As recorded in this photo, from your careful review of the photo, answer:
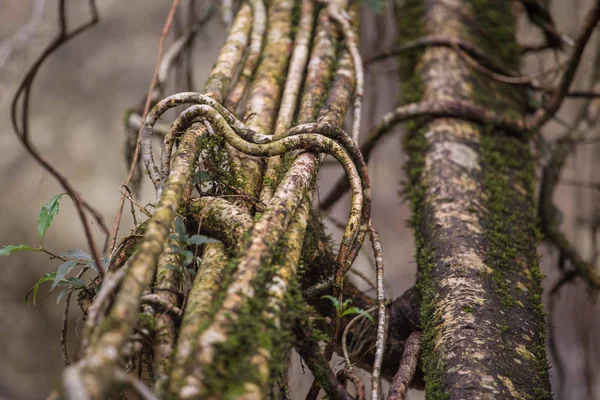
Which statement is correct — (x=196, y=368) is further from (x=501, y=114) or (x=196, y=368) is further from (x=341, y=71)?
(x=501, y=114)

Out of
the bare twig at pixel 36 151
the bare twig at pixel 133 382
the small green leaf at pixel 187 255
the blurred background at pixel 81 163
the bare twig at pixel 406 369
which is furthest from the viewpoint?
the blurred background at pixel 81 163

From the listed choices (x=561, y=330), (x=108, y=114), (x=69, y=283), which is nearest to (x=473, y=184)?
(x=69, y=283)

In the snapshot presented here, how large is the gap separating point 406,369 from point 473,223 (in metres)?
0.57

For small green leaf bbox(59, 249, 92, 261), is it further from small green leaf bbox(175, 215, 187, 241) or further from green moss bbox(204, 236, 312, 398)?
green moss bbox(204, 236, 312, 398)

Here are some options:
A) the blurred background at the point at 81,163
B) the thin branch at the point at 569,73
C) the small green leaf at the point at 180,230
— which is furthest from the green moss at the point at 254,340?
the blurred background at the point at 81,163

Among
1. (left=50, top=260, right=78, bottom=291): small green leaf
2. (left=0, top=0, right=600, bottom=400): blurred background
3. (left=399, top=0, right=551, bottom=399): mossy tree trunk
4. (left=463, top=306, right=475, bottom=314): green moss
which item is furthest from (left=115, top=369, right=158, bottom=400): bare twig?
(left=0, top=0, right=600, bottom=400): blurred background

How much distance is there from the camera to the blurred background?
13.6 ft

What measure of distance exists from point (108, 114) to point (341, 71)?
4236 mm

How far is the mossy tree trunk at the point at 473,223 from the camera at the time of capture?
1.21 metres

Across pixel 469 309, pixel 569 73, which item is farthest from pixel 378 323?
pixel 569 73

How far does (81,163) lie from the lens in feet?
16.3

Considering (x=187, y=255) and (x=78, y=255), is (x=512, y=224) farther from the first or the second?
(x=78, y=255)

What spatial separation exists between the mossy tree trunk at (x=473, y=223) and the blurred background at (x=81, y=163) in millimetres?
933

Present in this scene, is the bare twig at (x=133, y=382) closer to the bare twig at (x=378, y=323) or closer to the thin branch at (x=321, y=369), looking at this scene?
the thin branch at (x=321, y=369)
